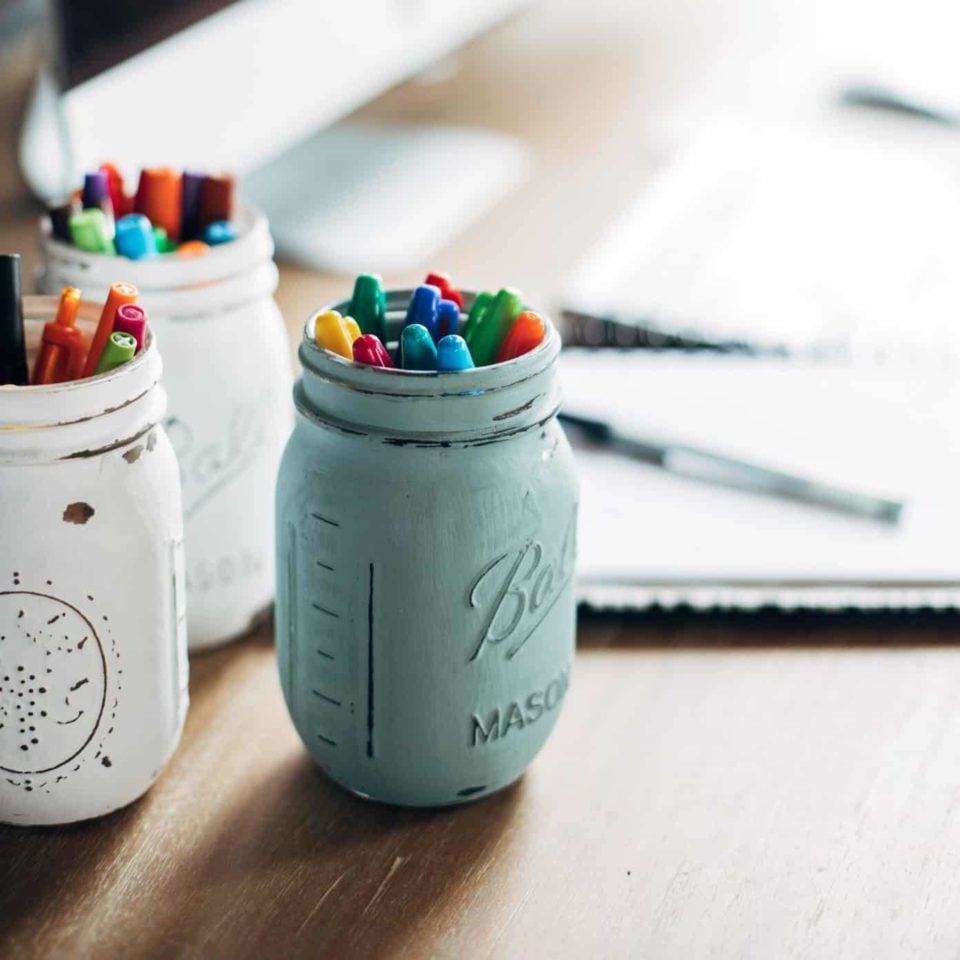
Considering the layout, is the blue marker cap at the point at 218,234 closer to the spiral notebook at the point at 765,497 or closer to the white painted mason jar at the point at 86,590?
the white painted mason jar at the point at 86,590

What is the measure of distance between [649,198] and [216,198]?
49 cm

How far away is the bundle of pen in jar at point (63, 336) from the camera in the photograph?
1.43 feet

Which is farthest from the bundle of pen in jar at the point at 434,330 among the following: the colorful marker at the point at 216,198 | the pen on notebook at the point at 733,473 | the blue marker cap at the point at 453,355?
the pen on notebook at the point at 733,473

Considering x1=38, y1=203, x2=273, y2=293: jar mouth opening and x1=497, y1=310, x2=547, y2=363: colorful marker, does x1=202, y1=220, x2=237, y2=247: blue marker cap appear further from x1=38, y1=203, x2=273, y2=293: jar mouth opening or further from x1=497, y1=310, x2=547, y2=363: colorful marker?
x1=497, y1=310, x2=547, y2=363: colorful marker

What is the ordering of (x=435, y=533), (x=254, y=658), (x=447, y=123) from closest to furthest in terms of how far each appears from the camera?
(x=435, y=533) → (x=254, y=658) → (x=447, y=123)

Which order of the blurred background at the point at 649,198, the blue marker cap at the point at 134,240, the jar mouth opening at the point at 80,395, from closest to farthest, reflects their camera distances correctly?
the jar mouth opening at the point at 80,395
the blue marker cap at the point at 134,240
the blurred background at the point at 649,198

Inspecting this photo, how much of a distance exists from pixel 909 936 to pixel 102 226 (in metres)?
0.36

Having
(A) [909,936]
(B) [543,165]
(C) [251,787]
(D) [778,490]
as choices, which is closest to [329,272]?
(B) [543,165]

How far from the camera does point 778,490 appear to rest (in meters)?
0.67

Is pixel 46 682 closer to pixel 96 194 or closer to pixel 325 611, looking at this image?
pixel 325 611

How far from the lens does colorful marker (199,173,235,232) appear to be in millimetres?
547

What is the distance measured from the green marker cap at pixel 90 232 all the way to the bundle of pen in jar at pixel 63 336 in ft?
0.22

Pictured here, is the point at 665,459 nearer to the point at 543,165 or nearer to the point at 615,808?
the point at 615,808

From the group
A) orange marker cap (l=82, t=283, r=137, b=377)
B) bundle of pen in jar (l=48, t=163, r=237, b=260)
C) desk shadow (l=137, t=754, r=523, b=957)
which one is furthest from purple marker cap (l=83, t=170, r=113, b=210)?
desk shadow (l=137, t=754, r=523, b=957)
